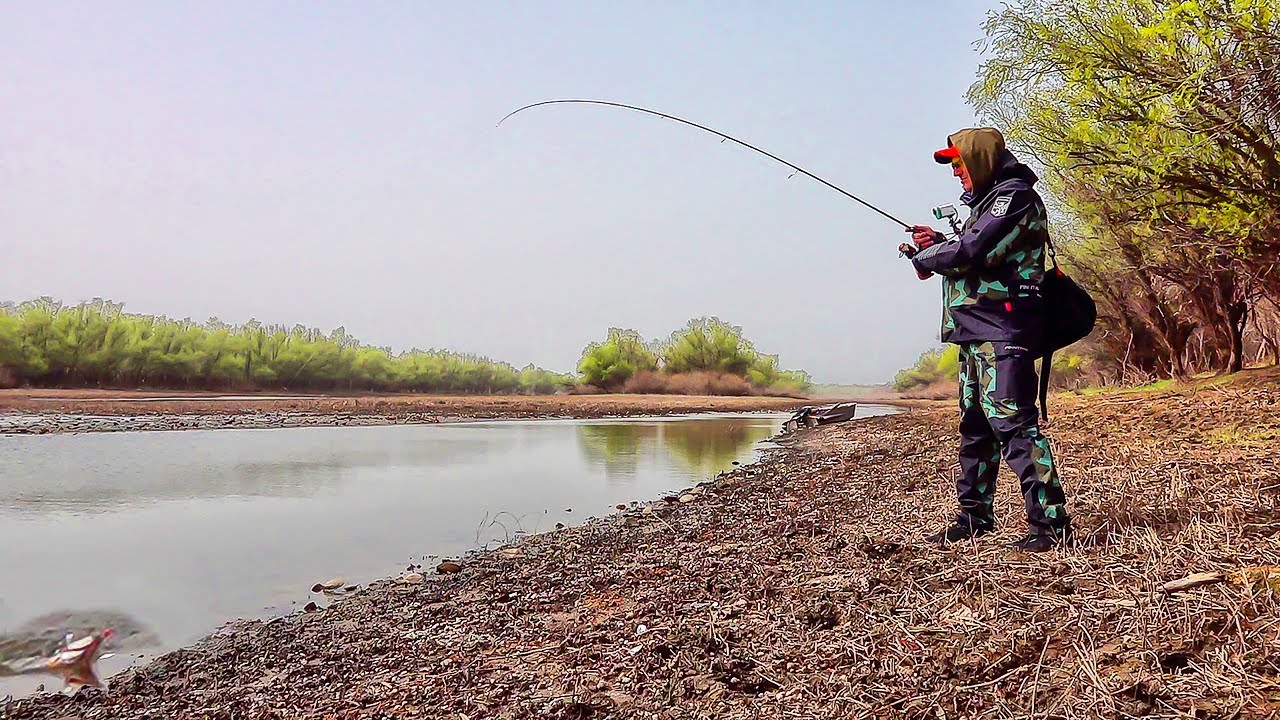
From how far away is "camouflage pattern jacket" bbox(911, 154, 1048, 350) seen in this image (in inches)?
148

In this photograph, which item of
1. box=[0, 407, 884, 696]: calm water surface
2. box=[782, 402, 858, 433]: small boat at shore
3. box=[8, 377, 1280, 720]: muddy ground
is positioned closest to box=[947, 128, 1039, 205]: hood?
box=[8, 377, 1280, 720]: muddy ground

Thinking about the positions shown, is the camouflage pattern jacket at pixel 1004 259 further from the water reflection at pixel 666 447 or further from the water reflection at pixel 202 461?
the water reflection at pixel 202 461

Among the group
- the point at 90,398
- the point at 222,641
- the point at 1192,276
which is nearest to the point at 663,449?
the point at 1192,276

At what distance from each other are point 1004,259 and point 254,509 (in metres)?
7.53

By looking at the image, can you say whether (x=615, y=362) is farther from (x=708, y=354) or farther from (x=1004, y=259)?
(x=1004, y=259)

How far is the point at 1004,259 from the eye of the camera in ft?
12.5

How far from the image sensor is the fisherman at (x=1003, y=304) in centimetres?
373

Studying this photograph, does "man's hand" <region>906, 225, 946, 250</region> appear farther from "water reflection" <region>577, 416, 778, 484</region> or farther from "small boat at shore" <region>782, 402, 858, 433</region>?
"small boat at shore" <region>782, 402, 858, 433</region>

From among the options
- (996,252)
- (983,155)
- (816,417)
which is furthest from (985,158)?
(816,417)

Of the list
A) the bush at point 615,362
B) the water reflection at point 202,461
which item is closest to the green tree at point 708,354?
the bush at point 615,362

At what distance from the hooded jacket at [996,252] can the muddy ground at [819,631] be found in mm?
Result: 1030

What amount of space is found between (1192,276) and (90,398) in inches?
1437

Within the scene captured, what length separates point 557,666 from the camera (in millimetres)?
3148

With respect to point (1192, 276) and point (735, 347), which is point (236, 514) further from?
point (735, 347)
